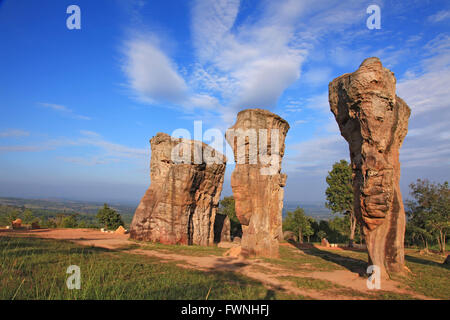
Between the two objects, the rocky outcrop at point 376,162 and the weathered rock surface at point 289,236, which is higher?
the rocky outcrop at point 376,162

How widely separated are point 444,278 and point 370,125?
7995 mm

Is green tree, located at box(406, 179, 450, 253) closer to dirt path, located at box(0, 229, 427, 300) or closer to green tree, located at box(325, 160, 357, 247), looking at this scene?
green tree, located at box(325, 160, 357, 247)

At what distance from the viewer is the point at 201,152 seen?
79.0ft

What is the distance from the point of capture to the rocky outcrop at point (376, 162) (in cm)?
1087

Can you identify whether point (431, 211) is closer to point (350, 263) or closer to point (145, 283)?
point (350, 263)

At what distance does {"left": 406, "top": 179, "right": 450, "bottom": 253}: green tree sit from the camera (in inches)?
943

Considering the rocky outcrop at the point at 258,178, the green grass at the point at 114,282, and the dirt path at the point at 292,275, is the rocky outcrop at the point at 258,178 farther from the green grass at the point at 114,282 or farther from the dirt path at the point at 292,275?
the green grass at the point at 114,282

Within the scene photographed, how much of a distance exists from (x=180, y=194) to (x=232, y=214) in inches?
857

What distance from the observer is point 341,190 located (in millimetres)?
36062

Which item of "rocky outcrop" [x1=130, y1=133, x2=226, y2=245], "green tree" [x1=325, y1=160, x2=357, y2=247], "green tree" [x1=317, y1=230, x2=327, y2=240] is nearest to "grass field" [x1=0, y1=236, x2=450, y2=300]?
"rocky outcrop" [x1=130, y1=133, x2=226, y2=245]

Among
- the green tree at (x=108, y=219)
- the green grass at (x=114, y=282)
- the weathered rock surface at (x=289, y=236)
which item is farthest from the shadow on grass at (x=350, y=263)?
the green tree at (x=108, y=219)

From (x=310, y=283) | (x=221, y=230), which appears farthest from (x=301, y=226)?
(x=310, y=283)

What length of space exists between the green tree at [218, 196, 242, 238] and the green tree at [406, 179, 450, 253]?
21.8 meters

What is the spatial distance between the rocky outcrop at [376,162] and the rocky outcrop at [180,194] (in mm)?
14668
